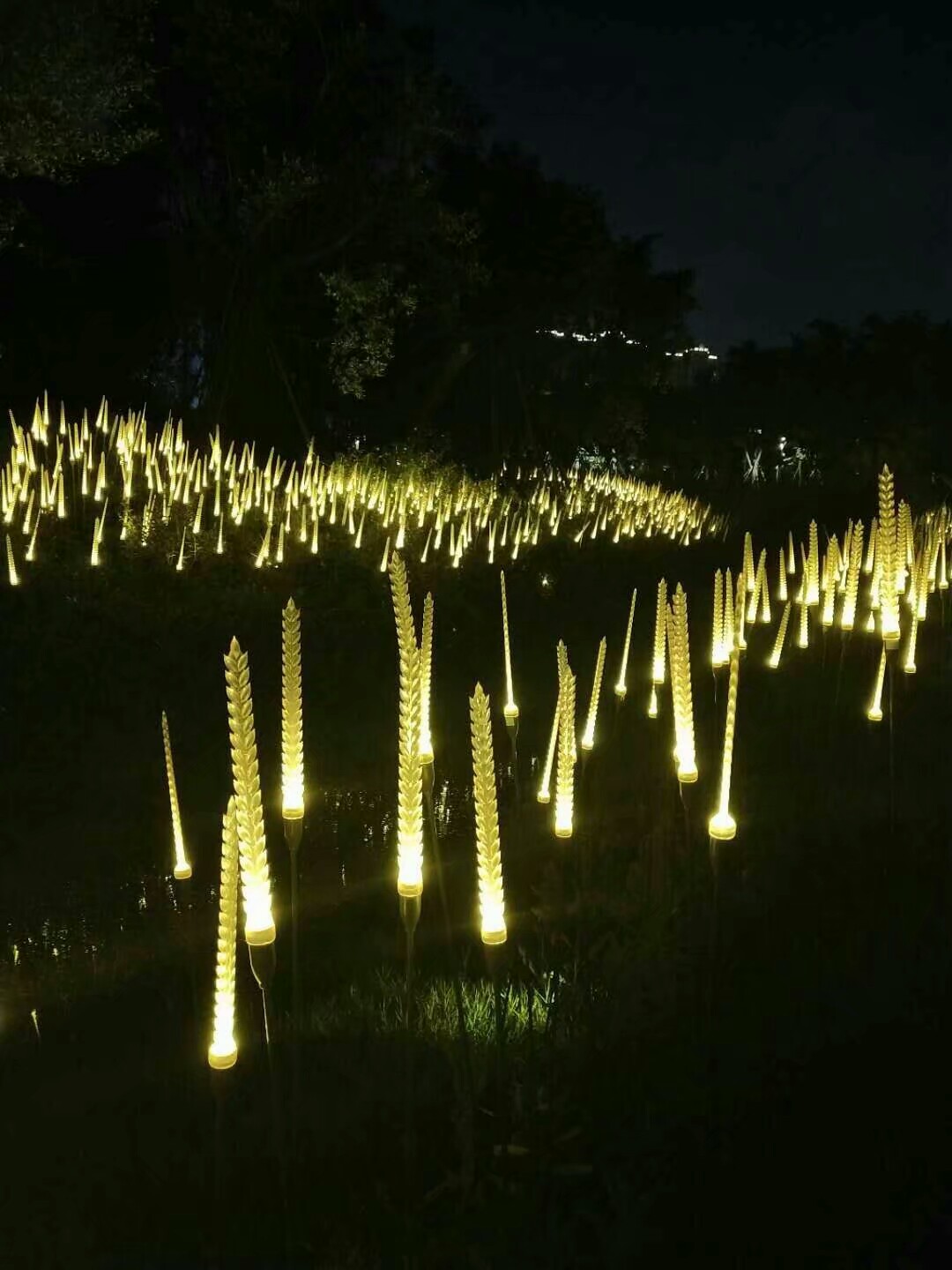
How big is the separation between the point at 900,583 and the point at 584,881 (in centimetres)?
380

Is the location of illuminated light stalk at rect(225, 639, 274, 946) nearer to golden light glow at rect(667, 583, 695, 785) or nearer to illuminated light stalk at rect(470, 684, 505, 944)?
illuminated light stalk at rect(470, 684, 505, 944)

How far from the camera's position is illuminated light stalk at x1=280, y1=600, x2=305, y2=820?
2.31m

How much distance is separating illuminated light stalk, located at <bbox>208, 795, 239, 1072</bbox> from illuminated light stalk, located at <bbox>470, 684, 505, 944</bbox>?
523 millimetres

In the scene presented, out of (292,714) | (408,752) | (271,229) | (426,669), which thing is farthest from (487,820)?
(271,229)

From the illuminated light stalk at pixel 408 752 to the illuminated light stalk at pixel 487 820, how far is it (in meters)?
0.13

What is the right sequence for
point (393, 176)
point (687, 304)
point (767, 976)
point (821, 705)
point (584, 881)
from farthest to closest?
point (687, 304) → point (393, 176) → point (821, 705) → point (584, 881) → point (767, 976)

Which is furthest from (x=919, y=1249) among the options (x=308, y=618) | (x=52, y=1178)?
(x=308, y=618)

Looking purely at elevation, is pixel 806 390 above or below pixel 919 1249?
above

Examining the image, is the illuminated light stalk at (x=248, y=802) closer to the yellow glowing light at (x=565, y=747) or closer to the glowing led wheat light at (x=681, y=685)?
the yellow glowing light at (x=565, y=747)

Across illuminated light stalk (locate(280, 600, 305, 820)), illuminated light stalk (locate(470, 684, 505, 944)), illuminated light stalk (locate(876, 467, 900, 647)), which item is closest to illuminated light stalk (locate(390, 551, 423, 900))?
illuminated light stalk (locate(470, 684, 505, 944))

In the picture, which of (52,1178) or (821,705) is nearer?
(52,1178)

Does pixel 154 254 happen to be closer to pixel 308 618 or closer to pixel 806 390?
pixel 308 618

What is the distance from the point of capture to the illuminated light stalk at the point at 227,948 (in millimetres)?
2002

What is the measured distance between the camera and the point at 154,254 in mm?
15234
